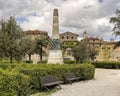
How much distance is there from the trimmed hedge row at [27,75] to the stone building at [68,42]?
218 ft

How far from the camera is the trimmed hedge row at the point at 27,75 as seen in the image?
9797mm

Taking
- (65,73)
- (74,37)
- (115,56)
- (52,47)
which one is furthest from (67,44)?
(65,73)

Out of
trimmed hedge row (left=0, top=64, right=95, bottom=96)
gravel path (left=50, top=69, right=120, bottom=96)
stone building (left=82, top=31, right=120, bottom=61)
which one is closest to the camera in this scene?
trimmed hedge row (left=0, top=64, right=95, bottom=96)

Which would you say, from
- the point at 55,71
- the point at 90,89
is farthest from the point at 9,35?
the point at 90,89

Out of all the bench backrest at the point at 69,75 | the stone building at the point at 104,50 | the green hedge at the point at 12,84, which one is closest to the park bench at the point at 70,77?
the bench backrest at the point at 69,75

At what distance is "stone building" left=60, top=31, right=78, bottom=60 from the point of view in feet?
296

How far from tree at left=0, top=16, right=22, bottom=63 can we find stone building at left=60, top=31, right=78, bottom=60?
5493cm

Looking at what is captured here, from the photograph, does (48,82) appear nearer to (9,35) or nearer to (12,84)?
(12,84)

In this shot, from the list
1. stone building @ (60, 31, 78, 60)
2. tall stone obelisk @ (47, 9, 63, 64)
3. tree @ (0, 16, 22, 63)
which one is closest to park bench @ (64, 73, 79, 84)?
tree @ (0, 16, 22, 63)

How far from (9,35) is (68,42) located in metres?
60.8

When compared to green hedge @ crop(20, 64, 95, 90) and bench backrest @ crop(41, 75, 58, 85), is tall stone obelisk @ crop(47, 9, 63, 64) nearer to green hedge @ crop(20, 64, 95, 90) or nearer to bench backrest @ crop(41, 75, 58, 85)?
green hedge @ crop(20, 64, 95, 90)

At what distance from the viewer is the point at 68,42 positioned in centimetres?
9394

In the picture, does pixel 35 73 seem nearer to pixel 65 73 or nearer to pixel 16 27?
pixel 65 73

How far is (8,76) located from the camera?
9.84m
